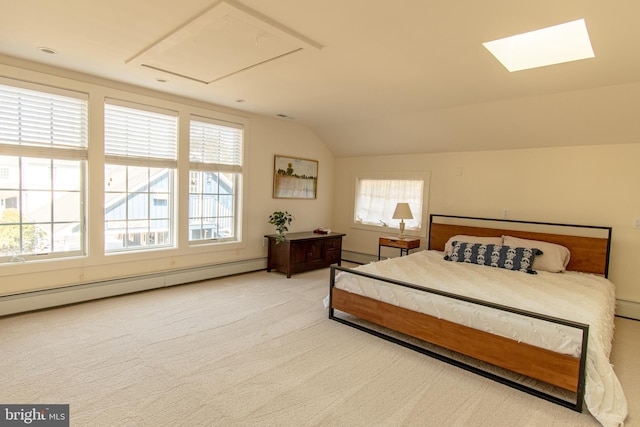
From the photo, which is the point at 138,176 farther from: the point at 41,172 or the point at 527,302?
the point at 527,302

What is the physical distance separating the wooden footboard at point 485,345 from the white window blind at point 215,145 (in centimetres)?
271

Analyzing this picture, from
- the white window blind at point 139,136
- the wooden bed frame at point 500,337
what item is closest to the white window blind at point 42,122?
Answer: the white window blind at point 139,136

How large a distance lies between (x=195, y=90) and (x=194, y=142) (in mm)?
825

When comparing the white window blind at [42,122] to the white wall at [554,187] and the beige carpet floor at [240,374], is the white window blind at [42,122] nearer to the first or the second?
the beige carpet floor at [240,374]

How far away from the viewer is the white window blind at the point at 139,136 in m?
4.01

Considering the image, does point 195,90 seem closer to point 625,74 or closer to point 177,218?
point 177,218

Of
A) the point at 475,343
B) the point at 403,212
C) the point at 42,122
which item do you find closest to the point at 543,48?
the point at 475,343

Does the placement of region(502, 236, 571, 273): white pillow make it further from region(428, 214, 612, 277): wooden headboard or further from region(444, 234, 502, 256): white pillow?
region(444, 234, 502, 256): white pillow

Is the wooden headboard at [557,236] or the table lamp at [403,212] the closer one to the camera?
the wooden headboard at [557,236]

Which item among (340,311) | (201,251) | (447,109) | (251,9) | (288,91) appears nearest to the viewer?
(251,9)

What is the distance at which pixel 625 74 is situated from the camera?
10.2 ft

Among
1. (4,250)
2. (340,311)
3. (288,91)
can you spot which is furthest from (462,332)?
(4,250)

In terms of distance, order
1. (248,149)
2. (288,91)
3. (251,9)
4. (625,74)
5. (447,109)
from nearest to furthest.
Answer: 1. (251,9)
2. (625,74)
3. (288,91)
4. (447,109)
5. (248,149)

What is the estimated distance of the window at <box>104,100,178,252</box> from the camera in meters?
4.06
